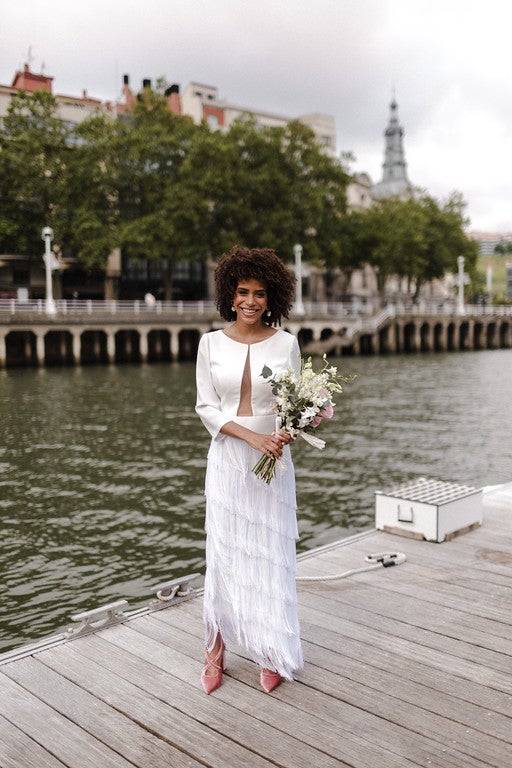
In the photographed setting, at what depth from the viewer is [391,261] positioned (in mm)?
64125

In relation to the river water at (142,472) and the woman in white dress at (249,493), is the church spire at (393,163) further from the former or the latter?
the woman in white dress at (249,493)

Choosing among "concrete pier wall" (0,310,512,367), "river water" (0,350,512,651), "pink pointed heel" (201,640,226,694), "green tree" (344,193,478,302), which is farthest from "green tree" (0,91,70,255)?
"pink pointed heel" (201,640,226,694)

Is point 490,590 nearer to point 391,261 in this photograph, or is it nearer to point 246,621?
point 246,621

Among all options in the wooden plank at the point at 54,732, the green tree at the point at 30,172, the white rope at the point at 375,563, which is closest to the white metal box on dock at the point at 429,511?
the white rope at the point at 375,563

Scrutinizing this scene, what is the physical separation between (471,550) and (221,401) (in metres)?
3.41

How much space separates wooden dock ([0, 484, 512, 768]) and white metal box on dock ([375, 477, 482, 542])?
3.88 ft

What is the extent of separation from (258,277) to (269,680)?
2243mm

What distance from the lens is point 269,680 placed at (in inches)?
154

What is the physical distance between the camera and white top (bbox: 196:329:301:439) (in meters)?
3.88

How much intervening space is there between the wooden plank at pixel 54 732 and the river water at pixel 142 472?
328 cm

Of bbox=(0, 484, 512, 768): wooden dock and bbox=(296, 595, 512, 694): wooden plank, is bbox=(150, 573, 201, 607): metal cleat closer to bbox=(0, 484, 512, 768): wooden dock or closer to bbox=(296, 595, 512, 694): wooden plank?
bbox=(0, 484, 512, 768): wooden dock

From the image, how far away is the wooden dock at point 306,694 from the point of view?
131 inches

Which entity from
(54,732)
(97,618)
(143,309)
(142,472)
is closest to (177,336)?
(143,309)

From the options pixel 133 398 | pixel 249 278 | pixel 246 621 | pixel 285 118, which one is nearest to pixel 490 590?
pixel 246 621
